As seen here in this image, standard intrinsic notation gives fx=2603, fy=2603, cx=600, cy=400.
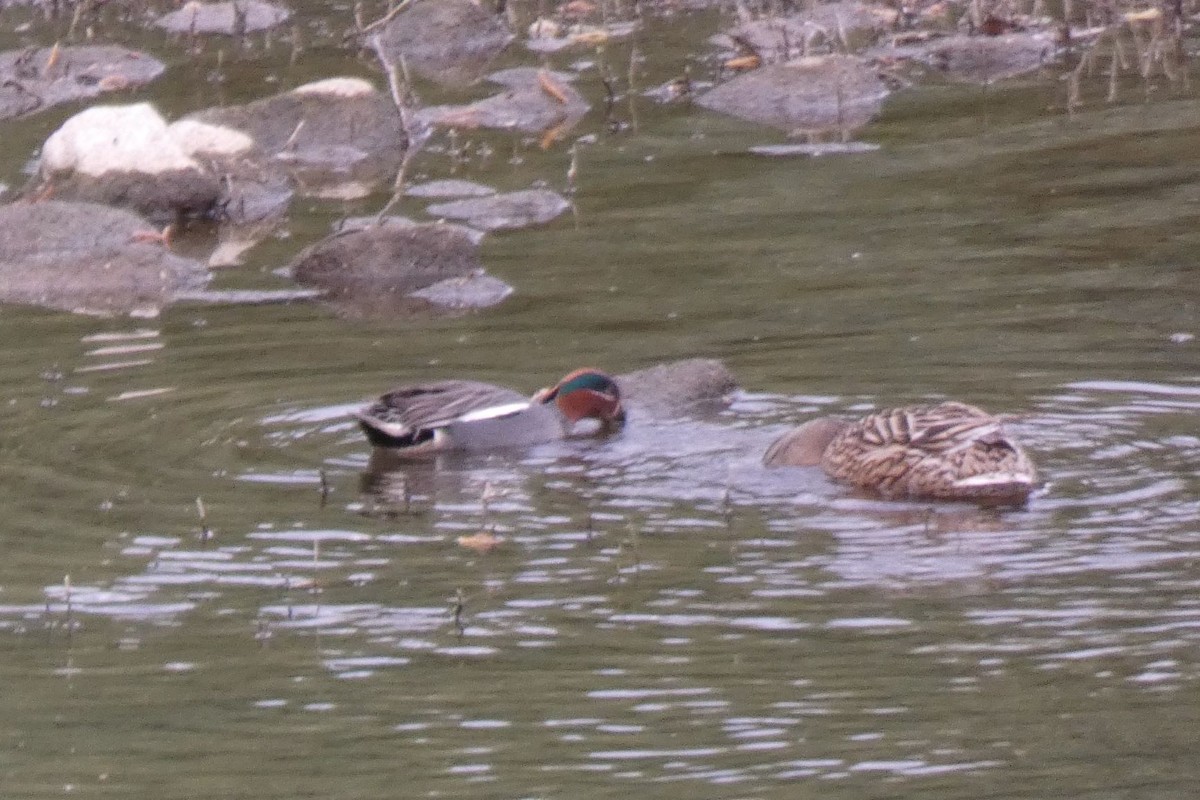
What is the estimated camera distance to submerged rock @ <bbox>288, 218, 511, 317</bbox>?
49.5 feet

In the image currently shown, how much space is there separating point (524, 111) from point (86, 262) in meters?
6.11

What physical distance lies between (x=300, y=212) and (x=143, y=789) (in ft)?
37.3

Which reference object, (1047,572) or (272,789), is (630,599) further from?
(272,789)

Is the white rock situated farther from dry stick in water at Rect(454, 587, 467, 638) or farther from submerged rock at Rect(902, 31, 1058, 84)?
dry stick in water at Rect(454, 587, 467, 638)

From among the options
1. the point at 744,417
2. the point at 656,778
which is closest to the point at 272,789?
the point at 656,778

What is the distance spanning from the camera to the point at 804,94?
66.8 ft

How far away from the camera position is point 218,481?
10.7m

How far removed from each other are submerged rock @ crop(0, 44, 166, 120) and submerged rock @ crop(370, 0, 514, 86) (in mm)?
2358

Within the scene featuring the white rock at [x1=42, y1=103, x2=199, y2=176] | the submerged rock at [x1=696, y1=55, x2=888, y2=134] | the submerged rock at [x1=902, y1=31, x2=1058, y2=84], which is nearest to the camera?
the white rock at [x1=42, y1=103, x2=199, y2=176]

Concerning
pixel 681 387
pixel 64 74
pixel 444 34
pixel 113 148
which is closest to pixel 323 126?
pixel 113 148

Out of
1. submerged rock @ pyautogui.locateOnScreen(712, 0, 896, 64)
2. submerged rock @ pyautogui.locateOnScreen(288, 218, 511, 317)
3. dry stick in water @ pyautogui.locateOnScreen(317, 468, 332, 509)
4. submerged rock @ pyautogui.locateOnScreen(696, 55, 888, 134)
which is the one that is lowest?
dry stick in water @ pyautogui.locateOnScreen(317, 468, 332, 509)

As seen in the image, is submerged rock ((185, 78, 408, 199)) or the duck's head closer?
the duck's head

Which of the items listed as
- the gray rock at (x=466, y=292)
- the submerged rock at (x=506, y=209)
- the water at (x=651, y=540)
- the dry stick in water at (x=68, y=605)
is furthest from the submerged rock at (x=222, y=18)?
the dry stick in water at (x=68, y=605)

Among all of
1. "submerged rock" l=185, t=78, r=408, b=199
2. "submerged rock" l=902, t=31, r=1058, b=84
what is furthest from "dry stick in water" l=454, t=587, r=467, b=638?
"submerged rock" l=902, t=31, r=1058, b=84
